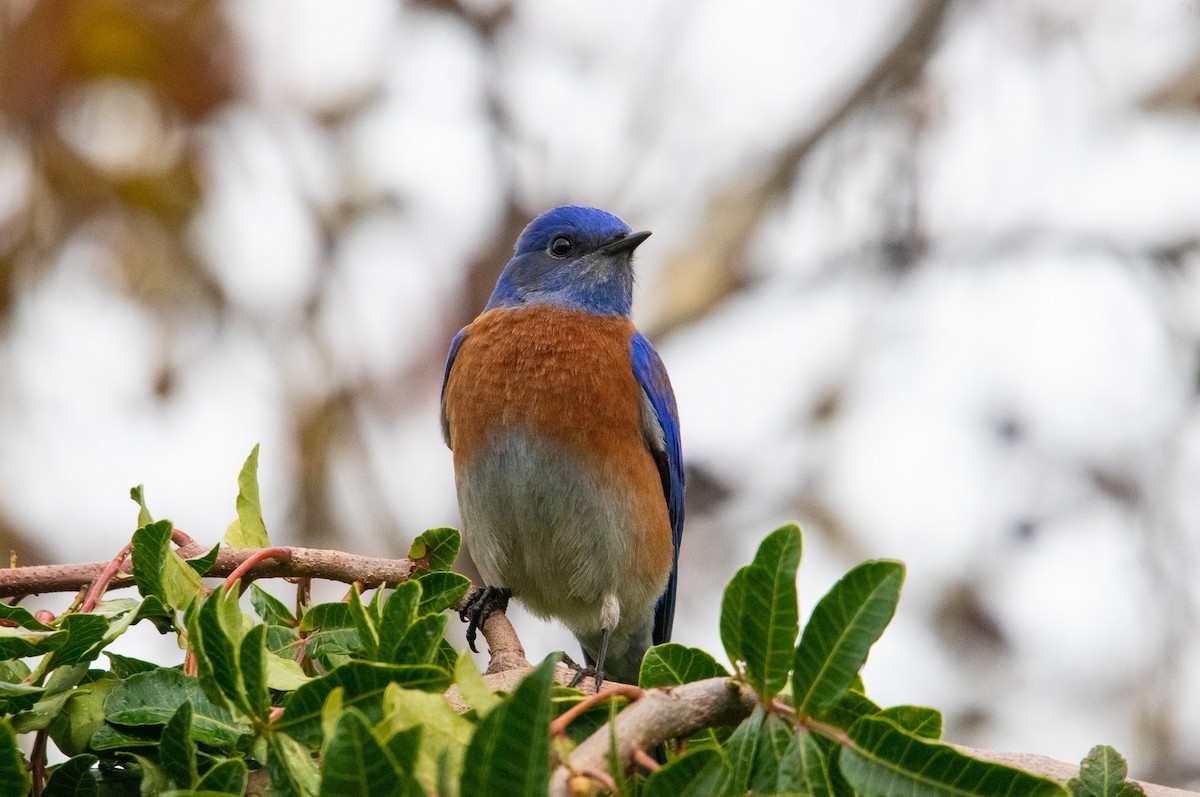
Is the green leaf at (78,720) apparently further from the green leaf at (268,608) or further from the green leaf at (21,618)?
the green leaf at (268,608)

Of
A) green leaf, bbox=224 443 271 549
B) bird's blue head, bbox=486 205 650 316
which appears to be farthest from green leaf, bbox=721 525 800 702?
bird's blue head, bbox=486 205 650 316

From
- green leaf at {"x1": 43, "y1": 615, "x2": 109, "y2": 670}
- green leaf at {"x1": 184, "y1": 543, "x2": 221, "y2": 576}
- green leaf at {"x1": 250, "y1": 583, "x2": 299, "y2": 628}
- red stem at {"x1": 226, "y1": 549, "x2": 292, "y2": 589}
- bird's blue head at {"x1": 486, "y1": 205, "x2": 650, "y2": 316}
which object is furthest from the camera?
bird's blue head at {"x1": 486, "y1": 205, "x2": 650, "y2": 316}

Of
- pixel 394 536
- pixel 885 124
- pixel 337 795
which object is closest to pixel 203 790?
pixel 337 795

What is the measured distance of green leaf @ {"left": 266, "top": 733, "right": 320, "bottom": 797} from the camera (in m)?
1.75

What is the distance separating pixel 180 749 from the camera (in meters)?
1.88

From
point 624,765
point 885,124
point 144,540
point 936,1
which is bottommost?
point 624,765

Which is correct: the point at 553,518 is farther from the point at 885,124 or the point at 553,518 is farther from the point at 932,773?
the point at 885,124

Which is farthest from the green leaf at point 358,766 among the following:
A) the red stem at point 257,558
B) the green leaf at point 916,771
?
the red stem at point 257,558

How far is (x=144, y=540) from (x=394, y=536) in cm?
647

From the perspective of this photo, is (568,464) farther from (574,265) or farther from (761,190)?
(761,190)

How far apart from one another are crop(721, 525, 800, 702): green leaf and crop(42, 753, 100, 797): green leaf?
41.1 inches

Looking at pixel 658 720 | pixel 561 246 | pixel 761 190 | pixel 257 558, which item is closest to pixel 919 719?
pixel 658 720

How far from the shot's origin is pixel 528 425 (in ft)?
15.5

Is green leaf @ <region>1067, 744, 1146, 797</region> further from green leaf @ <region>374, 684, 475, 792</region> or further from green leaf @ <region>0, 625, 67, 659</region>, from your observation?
green leaf @ <region>0, 625, 67, 659</region>
